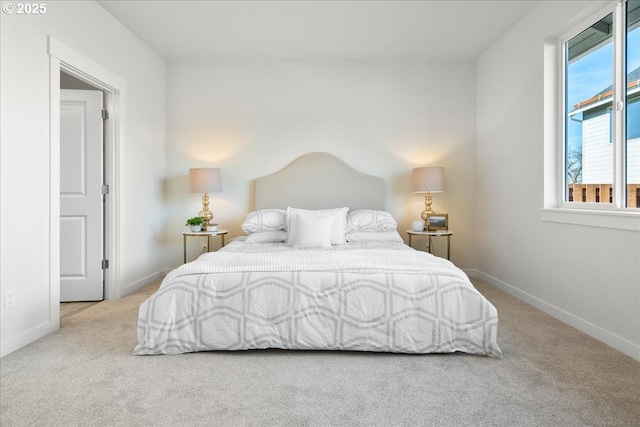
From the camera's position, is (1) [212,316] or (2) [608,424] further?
(1) [212,316]

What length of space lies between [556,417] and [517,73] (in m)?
3.13

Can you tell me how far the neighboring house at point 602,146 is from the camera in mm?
2561

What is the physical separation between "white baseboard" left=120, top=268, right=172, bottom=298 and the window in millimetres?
3984

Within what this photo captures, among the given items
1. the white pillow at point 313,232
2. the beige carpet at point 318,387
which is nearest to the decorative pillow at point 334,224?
the white pillow at point 313,232

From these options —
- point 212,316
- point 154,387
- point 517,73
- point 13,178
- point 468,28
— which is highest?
point 468,28

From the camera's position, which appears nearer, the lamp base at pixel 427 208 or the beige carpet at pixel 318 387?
the beige carpet at pixel 318 387

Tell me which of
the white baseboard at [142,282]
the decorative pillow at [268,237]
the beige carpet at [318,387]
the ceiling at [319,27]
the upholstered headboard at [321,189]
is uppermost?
the ceiling at [319,27]

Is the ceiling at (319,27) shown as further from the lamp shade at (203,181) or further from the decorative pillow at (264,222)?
the decorative pillow at (264,222)

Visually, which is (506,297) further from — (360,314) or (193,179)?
(193,179)

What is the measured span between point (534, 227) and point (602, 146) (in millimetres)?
900

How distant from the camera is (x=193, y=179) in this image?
14.3 ft

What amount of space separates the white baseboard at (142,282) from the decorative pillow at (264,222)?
123 centimetres

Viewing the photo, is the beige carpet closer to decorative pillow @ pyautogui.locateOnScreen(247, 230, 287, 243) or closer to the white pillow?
the white pillow

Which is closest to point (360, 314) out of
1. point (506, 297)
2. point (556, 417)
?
point (556, 417)
